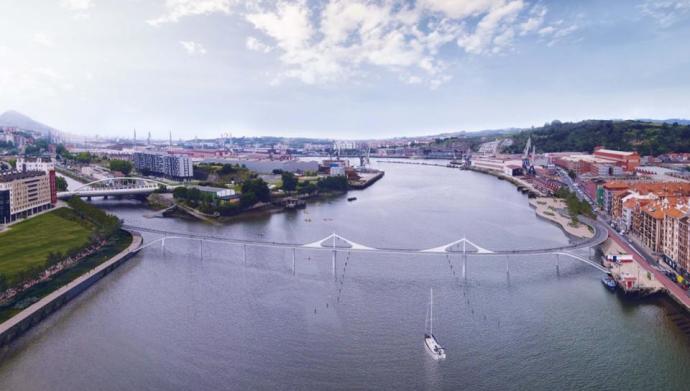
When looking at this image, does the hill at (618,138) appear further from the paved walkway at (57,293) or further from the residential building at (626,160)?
the paved walkway at (57,293)

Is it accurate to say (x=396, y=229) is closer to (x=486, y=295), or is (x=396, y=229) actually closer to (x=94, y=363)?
(x=486, y=295)

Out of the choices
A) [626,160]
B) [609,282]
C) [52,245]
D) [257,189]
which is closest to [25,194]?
[52,245]

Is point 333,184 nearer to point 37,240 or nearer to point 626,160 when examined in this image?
point 626,160

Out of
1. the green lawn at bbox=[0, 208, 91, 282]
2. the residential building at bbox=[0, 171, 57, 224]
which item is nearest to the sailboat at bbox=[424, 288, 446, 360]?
the green lawn at bbox=[0, 208, 91, 282]

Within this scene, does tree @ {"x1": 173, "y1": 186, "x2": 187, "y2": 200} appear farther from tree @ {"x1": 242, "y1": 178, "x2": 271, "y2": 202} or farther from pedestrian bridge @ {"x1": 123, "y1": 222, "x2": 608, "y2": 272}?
pedestrian bridge @ {"x1": 123, "y1": 222, "x2": 608, "y2": 272}

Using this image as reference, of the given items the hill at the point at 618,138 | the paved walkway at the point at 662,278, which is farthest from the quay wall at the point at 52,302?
the hill at the point at 618,138

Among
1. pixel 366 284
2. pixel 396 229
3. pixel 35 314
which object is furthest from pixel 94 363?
pixel 396 229

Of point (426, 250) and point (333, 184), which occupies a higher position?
point (333, 184)
